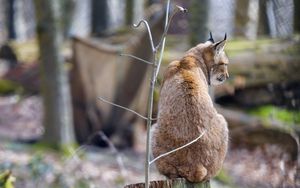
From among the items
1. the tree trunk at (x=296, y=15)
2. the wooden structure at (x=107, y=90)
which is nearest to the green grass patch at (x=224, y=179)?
the tree trunk at (x=296, y=15)

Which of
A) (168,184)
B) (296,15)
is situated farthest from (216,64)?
(296,15)

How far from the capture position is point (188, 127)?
428cm

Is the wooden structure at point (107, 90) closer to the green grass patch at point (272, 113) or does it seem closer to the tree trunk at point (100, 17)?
the green grass patch at point (272, 113)

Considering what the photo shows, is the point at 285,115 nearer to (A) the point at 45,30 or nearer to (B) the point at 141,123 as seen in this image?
(B) the point at 141,123

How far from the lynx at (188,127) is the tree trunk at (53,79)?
681 centimetres

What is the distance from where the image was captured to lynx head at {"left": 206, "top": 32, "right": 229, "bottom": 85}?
4.66 m

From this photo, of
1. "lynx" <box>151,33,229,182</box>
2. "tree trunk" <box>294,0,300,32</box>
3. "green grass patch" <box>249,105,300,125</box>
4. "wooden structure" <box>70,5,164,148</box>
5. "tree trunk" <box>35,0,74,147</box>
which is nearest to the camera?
"lynx" <box>151,33,229,182</box>

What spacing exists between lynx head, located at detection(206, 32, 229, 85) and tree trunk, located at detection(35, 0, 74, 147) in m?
6.53

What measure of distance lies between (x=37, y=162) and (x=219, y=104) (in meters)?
5.50

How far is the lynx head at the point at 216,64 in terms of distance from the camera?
15.3ft

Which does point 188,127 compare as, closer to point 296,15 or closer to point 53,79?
point 296,15

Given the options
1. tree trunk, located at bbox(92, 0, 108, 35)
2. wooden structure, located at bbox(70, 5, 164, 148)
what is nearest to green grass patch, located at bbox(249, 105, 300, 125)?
wooden structure, located at bbox(70, 5, 164, 148)

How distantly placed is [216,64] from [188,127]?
0.67m

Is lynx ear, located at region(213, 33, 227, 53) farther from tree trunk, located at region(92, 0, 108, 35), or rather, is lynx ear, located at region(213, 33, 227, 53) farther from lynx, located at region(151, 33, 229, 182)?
tree trunk, located at region(92, 0, 108, 35)
